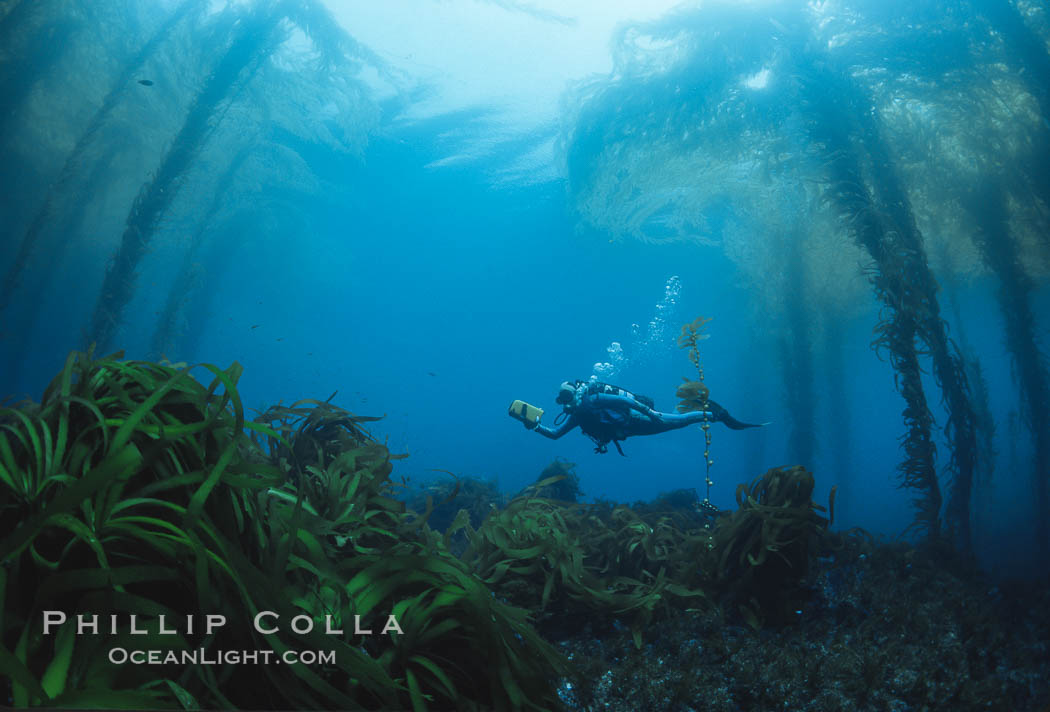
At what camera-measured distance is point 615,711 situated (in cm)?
171

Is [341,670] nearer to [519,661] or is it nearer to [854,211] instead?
[519,661]

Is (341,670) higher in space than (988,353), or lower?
lower

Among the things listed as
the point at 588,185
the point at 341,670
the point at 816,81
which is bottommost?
Result: the point at 341,670

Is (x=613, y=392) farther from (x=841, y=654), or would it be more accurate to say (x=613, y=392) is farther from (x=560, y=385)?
(x=841, y=654)

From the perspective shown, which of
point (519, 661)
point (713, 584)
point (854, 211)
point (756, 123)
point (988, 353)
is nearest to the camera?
point (519, 661)

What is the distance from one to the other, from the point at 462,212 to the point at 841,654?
37.2 meters

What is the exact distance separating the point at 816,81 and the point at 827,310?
1369 centimetres

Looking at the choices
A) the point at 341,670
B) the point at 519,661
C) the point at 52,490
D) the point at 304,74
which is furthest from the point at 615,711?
the point at 304,74

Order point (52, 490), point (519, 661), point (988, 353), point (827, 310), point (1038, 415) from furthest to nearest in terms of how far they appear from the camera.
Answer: point (988, 353) → point (827, 310) → point (1038, 415) → point (519, 661) → point (52, 490)

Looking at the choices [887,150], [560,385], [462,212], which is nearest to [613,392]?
[560,385]

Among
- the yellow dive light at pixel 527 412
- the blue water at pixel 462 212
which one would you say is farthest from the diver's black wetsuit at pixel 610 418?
the blue water at pixel 462 212

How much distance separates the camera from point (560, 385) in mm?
12312

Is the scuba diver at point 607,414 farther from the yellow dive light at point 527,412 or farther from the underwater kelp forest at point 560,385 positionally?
the yellow dive light at point 527,412

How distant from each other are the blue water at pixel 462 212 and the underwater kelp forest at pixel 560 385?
161mm
